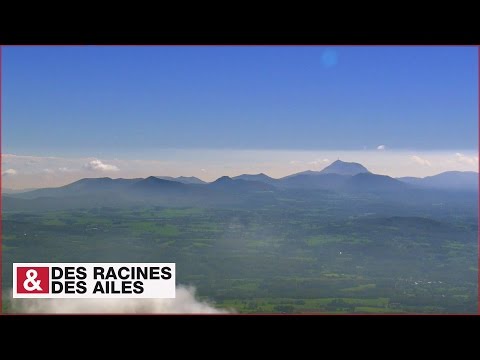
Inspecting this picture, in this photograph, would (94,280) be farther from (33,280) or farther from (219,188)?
(219,188)

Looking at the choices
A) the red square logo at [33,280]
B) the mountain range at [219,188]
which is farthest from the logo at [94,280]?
the mountain range at [219,188]

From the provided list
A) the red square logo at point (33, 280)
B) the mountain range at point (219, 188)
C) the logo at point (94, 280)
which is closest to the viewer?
the logo at point (94, 280)

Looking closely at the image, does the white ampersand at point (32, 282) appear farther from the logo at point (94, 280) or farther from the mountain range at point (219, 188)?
the mountain range at point (219, 188)

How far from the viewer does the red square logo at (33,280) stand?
7648mm

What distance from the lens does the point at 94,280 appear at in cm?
746

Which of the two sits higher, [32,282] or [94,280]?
[94,280]

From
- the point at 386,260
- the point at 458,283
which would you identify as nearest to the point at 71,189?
the point at 386,260

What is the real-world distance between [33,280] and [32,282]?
41 mm

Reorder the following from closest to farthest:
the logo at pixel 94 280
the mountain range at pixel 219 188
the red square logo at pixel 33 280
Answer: the logo at pixel 94 280 → the red square logo at pixel 33 280 → the mountain range at pixel 219 188

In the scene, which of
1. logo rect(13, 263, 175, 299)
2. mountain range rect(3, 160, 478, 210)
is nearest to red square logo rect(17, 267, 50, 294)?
logo rect(13, 263, 175, 299)

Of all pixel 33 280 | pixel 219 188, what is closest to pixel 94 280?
pixel 33 280
